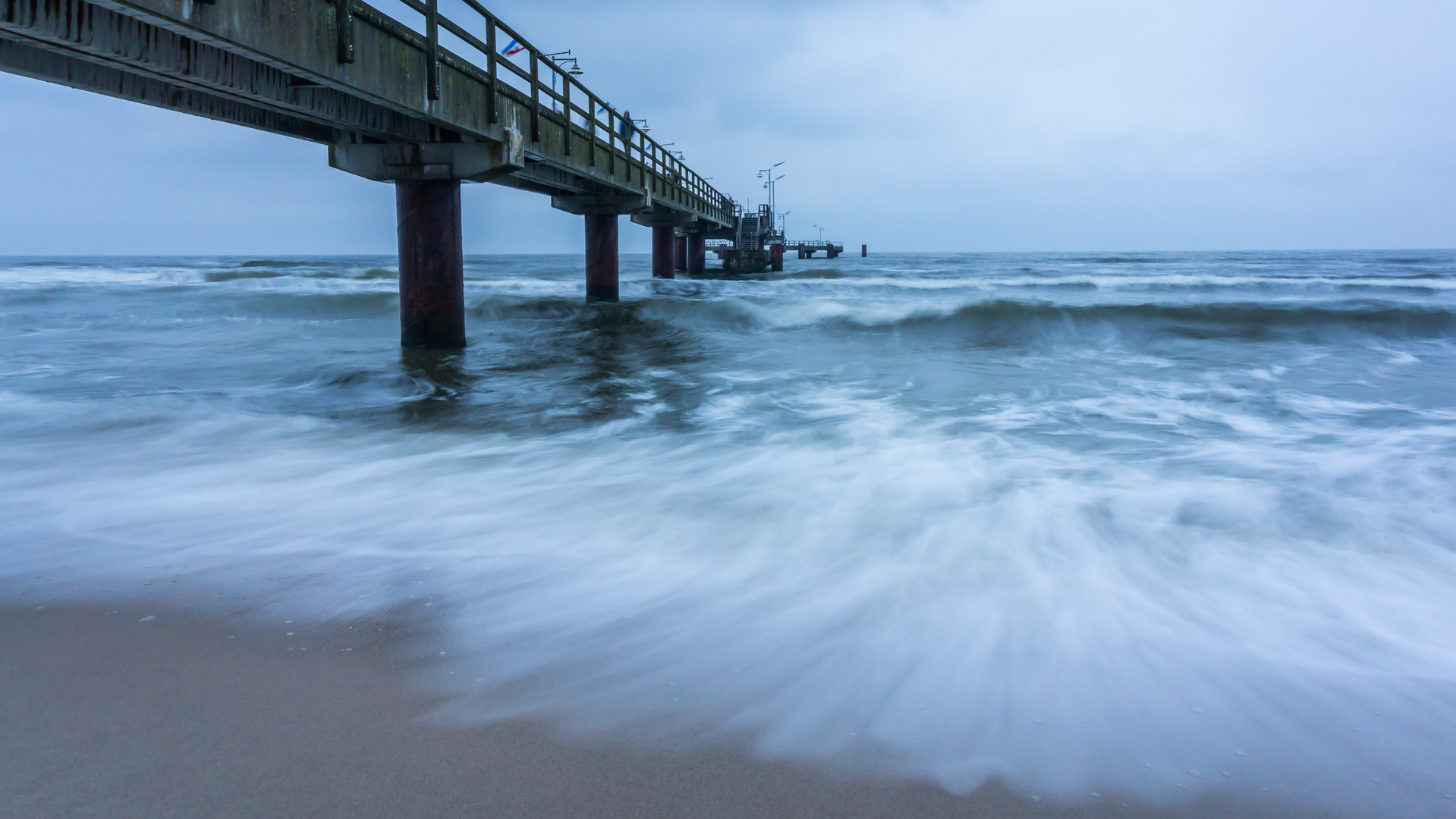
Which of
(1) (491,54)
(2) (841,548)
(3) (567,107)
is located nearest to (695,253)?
(3) (567,107)

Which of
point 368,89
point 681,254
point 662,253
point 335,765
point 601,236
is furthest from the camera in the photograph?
point 681,254

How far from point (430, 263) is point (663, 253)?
2779 centimetres

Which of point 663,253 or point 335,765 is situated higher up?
point 663,253

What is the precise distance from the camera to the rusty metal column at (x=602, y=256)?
24.5 m

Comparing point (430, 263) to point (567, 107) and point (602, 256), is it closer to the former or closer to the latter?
point (567, 107)

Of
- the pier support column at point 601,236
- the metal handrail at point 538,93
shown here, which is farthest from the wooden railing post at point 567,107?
the pier support column at point 601,236

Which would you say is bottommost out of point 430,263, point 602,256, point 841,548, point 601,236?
point 841,548

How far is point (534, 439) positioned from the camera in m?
7.86

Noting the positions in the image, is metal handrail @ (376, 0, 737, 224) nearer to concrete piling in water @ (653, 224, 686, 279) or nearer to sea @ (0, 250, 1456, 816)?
sea @ (0, 250, 1456, 816)

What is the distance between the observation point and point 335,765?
248cm

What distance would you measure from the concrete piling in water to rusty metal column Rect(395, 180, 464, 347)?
1049 inches

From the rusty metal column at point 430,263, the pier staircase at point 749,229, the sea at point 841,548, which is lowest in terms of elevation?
the sea at point 841,548

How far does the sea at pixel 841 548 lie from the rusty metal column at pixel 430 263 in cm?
55

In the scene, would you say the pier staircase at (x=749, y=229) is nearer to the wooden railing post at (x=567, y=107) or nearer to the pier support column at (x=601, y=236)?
the pier support column at (x=601, y=236)
